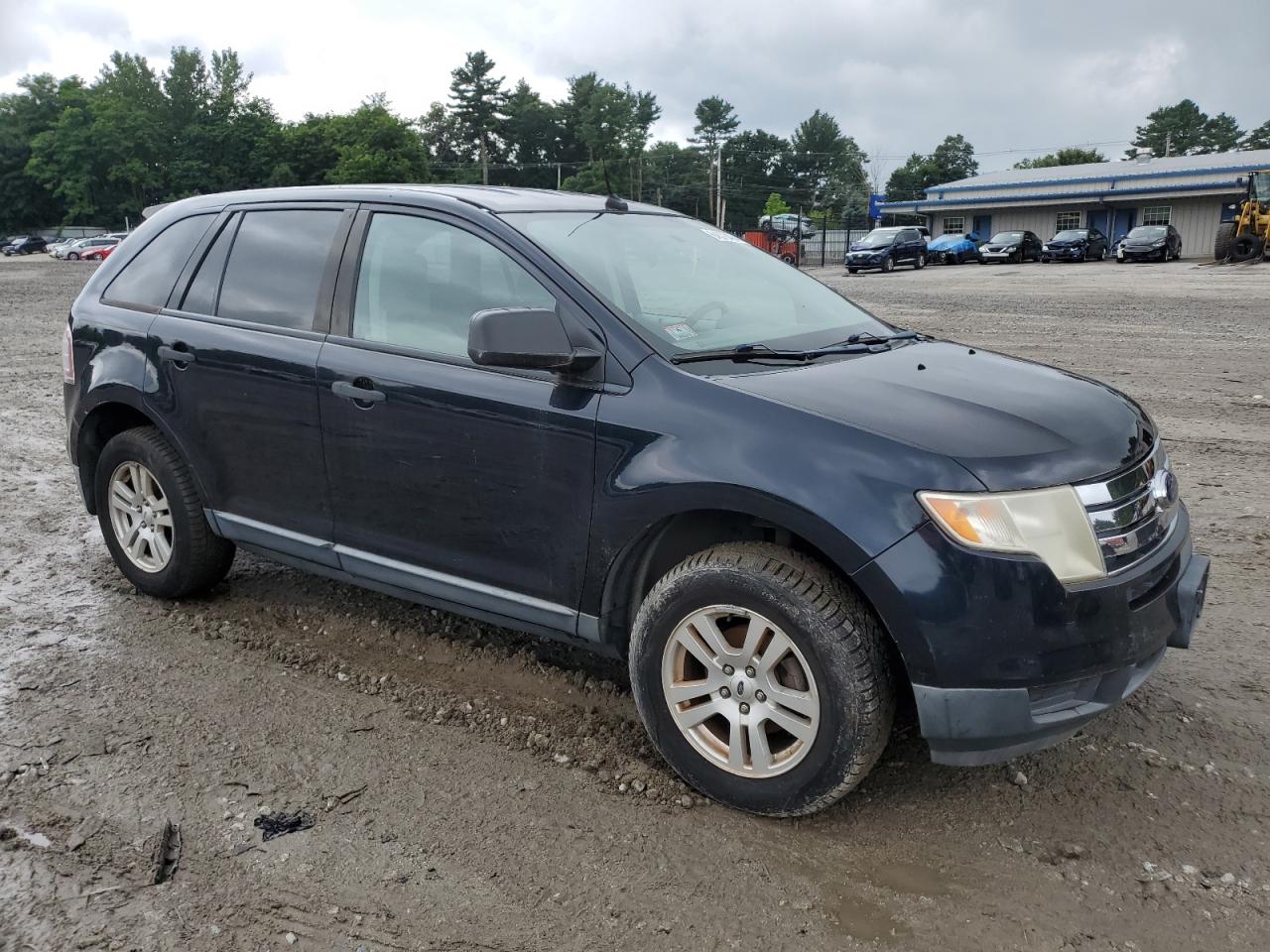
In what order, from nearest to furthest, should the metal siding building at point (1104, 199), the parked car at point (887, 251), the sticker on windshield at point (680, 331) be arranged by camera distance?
the sticker on windshield at point (680, 331), the parked car at point (887, 251), the metal siding building at point (1104, 199)

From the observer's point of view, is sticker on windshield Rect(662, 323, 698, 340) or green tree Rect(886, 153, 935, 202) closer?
sticker on windshield Rect(662, 323, 698, 340)

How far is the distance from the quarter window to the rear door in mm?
205

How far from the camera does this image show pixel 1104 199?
169ft

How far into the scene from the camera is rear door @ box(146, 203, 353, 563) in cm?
403

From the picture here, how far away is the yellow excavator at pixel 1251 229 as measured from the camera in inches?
1350

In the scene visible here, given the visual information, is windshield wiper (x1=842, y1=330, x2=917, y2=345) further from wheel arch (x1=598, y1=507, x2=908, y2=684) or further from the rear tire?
the rear tire

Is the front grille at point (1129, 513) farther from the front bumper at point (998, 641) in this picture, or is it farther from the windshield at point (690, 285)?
the windshield at point (690, 285)

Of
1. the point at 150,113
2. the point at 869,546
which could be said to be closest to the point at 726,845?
the point at 869,546

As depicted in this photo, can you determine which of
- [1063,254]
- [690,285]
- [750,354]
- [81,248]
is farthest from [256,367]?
[81,248]

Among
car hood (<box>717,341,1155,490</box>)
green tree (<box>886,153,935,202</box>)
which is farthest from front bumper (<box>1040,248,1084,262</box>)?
green tree (<box>886,153,935,202</box>)

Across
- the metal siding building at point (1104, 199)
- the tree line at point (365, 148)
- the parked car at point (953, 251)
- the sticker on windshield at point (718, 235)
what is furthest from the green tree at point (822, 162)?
the sticker on windshield at point (718, 235)

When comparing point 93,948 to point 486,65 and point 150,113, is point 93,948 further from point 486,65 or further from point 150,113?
point 150,113

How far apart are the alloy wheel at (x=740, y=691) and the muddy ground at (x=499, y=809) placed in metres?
0.22

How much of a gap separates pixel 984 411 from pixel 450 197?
2.06m
